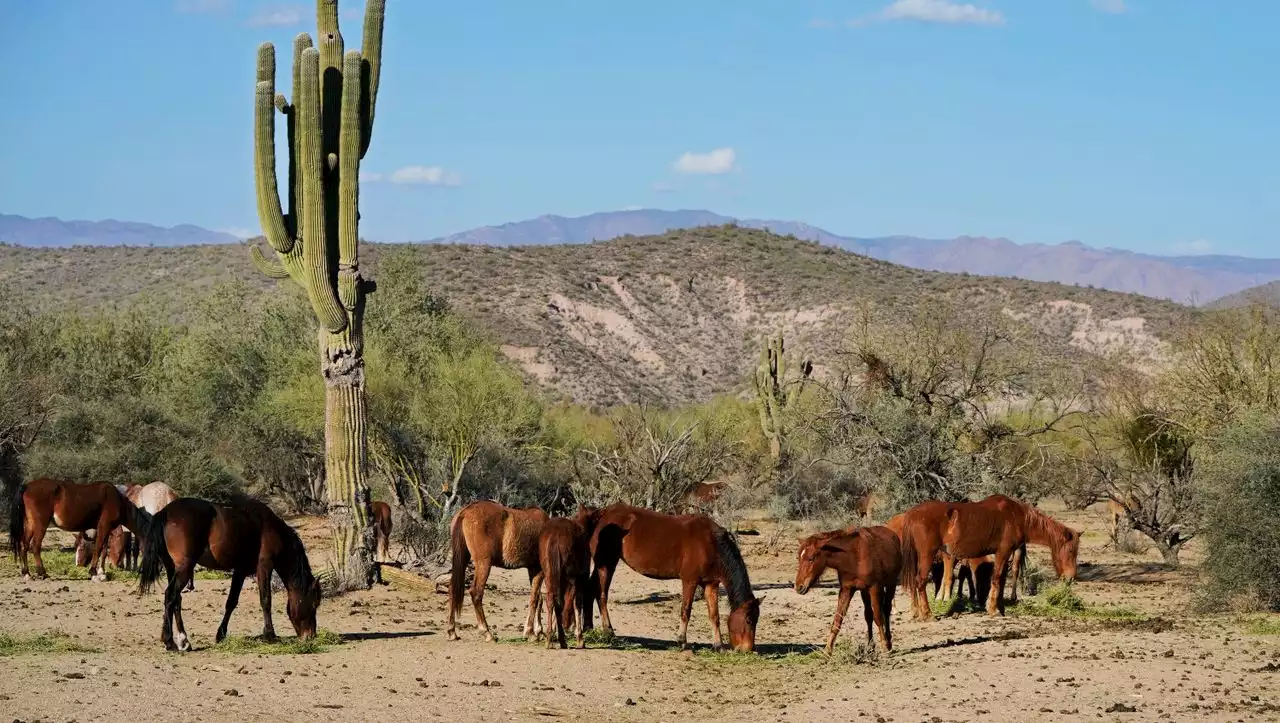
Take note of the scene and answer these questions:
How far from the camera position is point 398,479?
26.6 m

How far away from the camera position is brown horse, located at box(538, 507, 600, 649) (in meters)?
14.5

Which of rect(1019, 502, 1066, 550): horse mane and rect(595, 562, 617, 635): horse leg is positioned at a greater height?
rect(1019, 502, 1066, 550): horse mane

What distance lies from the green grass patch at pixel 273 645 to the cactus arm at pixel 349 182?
19.6 feet

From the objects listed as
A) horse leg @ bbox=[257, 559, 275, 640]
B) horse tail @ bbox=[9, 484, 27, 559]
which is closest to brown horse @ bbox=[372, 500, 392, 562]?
horse tail @ bbox=[9, 484, 27, 559]

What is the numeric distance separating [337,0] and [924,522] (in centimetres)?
1074

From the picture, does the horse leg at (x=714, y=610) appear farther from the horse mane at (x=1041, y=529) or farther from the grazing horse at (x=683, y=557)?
the horse mane at (x=1041, y=529)

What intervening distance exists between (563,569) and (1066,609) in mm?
7140

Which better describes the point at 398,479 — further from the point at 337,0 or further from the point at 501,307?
the point at 501,307

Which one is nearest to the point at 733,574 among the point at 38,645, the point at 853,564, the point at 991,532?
the point at 853,564

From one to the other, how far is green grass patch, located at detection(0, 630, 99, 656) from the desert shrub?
43.5 ft

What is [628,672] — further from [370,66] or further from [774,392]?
[774,392]

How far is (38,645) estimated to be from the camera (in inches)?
526

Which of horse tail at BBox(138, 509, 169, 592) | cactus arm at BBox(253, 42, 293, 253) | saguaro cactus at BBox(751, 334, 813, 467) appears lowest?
horse tail at BBox(138, 509, 169, 592)

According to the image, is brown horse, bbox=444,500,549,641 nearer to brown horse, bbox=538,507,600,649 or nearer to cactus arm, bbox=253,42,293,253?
brown horse, bbox=538,507,600,649
